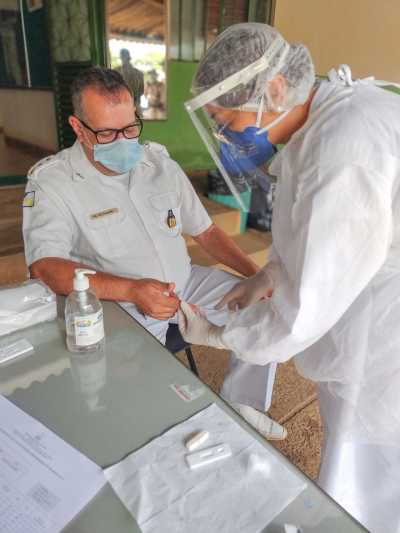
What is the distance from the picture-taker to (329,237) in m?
0.68

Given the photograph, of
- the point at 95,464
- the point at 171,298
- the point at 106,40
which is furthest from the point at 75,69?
the point at 95,464

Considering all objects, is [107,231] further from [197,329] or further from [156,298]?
[197,329]

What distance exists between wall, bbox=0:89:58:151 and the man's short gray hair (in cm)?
239

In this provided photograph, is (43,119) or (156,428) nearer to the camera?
(156,428)

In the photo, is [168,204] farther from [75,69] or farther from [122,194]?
[75,69]

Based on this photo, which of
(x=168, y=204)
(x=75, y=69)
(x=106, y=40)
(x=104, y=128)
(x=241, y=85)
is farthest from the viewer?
(x=106, y=40)

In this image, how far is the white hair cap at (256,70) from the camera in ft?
2.51

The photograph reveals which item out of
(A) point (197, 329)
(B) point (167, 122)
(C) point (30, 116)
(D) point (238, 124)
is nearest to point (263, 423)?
(A) point (197, 329)

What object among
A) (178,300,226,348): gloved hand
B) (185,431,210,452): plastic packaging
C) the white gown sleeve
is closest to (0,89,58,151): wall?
(178,300,226,348): gloved hand

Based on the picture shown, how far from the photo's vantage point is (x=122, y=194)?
1.41 meters

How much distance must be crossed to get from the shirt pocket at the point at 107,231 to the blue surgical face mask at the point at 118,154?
0.16 m

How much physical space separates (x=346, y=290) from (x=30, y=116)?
412cm

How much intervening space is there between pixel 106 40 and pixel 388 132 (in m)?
3.02

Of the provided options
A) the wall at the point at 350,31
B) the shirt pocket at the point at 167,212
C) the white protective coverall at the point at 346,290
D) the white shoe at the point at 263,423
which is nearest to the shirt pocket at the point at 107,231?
the shirt pocket at the point at 167,212
